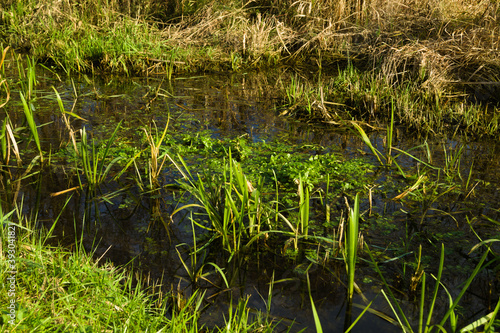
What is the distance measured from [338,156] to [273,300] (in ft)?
6.37

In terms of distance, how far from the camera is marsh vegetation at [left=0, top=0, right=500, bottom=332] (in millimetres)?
2285

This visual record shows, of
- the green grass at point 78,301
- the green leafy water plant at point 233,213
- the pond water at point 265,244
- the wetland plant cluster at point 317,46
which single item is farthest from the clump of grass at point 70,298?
the wetland plant cluster at point 317,46

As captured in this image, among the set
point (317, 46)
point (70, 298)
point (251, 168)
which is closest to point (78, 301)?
point (70, 298)

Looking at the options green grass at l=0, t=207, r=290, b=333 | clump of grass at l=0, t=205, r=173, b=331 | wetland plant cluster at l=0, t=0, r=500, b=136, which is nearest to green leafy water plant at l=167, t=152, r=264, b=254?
green grass at l=0, t=207, r=290, b=333

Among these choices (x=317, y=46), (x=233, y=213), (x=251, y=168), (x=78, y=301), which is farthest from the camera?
(x=317, y=46)

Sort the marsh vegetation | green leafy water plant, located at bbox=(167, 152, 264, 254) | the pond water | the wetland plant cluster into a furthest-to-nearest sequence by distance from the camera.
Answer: the wetland plant cluster, green leafy water plant, located at bbox=(167, 152, 264, 254), the pond water, the marsh vegetation

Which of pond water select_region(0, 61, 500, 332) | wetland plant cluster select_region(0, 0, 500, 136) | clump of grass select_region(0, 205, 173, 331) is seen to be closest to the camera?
clump of grass select_region(0, 205, 173, 331)

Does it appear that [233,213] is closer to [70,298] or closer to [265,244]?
[265,244]

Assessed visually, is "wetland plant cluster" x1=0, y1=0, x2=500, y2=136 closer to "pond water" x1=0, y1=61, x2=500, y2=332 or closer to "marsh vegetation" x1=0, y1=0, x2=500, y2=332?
"marsh vegetation" x1=0, y1=0, x2=500, y2=332

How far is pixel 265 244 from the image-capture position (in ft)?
9.25

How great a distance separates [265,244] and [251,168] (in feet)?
3.36

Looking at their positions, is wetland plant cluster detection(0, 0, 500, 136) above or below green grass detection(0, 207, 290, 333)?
above

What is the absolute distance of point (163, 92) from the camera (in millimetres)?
5594

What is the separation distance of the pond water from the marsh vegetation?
0.05 feet
